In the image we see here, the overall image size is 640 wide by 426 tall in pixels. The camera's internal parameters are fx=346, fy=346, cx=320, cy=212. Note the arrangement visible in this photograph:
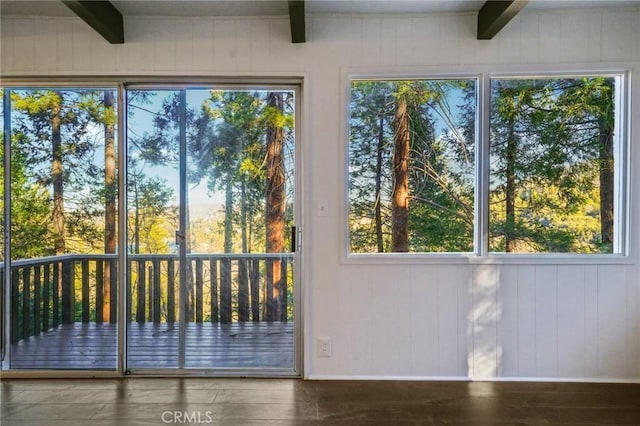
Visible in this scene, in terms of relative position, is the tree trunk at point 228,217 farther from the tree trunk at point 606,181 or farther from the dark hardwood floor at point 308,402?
the tree trunk at point 606,181

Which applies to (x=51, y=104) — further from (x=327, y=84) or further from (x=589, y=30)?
(x=589, y=30)

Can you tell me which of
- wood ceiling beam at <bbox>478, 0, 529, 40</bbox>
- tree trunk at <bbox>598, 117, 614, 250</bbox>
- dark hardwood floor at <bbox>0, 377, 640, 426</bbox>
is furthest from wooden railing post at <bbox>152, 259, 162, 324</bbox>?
tree trunk at <bbox>598, 117, 614, 250</bbox>

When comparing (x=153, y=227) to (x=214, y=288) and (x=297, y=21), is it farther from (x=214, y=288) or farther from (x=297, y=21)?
(x=297, y=21)

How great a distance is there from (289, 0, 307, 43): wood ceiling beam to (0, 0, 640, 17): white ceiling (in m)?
0.16

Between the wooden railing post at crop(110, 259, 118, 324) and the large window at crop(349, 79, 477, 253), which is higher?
the large window at crop(349, 79, 477, 253)

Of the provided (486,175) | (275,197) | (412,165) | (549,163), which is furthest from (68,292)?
(549,163)

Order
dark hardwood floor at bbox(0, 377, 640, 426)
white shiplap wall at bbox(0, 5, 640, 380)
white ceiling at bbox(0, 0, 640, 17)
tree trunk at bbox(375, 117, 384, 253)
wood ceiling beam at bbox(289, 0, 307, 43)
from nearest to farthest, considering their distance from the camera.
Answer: dark hardwood floor at bbox(0, 377, 640, 426)
wood ceiling beam at bbox(289, 0, 307, 43)
white ceiling at bbox(0, 0, 640, 17)
white shiplap wall at bbox(0, 5, 640, 380)
tree trunk at bbox(375, 117, 384, 253)

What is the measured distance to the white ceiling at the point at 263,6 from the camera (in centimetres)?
234

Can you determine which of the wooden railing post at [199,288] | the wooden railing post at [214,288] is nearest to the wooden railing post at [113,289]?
the wooden railing post at [199,288]

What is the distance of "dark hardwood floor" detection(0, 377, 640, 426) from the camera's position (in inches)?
80.7

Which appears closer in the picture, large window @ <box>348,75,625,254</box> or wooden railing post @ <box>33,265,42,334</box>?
large window @ <box>348,75,625,254</box>

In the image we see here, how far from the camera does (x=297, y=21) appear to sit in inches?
89.8

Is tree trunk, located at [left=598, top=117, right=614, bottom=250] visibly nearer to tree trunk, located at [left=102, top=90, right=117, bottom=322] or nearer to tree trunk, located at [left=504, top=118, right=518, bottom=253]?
tree trunk, located at [left=504, top=118, right=518, bottom=253]

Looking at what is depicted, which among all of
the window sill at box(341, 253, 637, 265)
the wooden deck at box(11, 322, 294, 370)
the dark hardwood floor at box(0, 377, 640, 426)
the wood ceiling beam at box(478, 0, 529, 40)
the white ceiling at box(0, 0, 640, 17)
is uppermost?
Answer: the white ceiling at box(0, 0, 640, 17)
